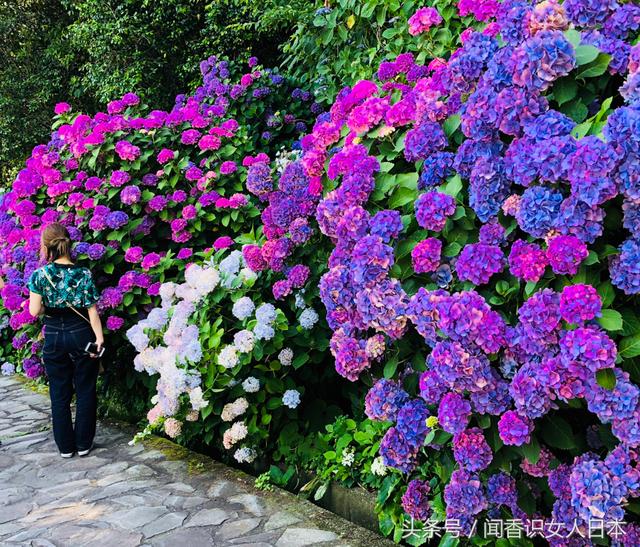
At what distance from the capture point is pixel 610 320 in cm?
204

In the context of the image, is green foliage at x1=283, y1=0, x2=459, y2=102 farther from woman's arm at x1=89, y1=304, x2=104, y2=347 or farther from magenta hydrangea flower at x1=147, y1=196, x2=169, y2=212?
woman's arm at x1=89, y1=304, x2=104, y2=347

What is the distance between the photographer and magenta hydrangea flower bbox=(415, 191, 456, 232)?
8.06ft

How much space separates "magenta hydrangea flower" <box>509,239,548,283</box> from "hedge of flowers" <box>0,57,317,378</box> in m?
3.23

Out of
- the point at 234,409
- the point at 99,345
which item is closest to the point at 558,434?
the point at 234,409

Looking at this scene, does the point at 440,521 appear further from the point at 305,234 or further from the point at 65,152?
the point at 65,152

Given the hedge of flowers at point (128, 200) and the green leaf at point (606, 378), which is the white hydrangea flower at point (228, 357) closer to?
the hedge of flowers at point (128, 200)

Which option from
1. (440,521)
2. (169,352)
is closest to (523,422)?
(440,521)

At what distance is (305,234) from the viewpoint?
3596mm

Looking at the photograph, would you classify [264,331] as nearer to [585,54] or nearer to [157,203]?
[157,203]

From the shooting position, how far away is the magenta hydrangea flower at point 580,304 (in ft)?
6.68

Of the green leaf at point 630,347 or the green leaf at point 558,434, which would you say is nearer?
the green leaf at point 630,347

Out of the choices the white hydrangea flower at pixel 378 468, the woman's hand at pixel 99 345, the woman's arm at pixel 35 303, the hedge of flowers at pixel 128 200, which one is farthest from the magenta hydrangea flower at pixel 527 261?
the woman's arm at pixel 35 303

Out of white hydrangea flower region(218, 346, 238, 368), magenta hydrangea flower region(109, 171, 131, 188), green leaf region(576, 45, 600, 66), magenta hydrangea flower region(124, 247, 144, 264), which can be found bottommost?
white hydrangea flower region(218, 346, 238, 368)

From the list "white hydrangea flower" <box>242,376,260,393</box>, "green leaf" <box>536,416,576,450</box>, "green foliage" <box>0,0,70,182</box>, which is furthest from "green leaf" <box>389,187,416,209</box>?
"green foliage" <box>0,0,70,182</box>
